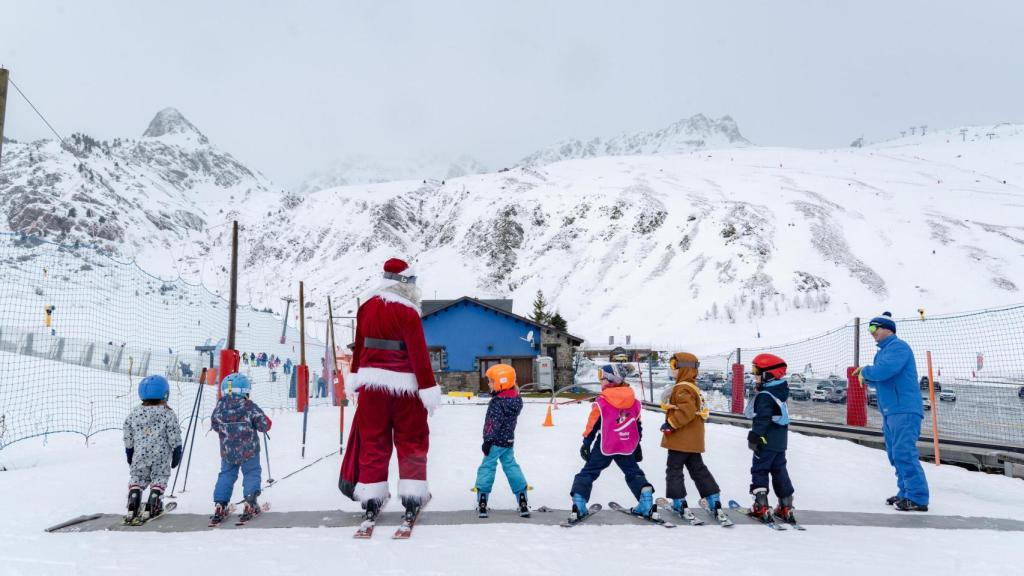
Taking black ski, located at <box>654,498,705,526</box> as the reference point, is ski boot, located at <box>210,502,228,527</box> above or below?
above

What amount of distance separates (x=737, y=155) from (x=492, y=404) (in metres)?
147

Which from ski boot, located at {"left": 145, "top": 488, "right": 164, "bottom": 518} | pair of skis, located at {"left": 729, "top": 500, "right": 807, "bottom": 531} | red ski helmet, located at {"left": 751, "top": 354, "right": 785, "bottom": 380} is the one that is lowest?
pair of skis, located at {"left": 729, "top": 500, "right": 807, "bottom": 531}

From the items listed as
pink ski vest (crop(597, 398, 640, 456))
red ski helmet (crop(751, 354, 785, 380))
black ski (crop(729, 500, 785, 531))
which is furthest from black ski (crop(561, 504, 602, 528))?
red ski helmet (crop(751, 354, 785, 380))

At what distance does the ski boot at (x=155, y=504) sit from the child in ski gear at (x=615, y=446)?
3.88m

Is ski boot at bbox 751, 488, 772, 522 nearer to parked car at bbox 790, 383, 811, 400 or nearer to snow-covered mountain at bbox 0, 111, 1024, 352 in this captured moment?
parked car at bbox 790, 383, 811, 400

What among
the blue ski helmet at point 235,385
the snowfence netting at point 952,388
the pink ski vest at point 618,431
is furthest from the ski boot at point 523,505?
the snowfence netting at point 952,388

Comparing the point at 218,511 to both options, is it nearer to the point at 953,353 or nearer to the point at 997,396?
the point at 997,396

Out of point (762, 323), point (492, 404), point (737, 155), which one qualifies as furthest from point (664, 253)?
point (492, 404)

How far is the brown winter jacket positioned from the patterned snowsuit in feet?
15.6

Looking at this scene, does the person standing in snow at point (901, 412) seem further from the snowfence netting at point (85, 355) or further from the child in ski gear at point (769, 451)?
the snowfence netting at point (85, 355)

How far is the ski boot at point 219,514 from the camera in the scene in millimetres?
5090

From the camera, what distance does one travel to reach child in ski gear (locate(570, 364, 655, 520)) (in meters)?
5.37

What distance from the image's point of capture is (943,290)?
61844 mm

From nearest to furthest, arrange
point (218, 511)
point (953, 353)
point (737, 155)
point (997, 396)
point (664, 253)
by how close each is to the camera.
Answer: point (218, 511) < point (997, 396) < point (953, 353) < point (664, 253) < point (737, 155)
